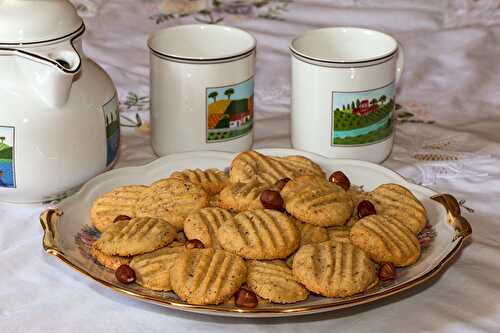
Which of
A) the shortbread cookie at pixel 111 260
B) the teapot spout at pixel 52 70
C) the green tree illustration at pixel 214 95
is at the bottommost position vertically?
the shortbread cookie at pixel 111 260

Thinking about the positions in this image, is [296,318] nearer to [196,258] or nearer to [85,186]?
[196,258]

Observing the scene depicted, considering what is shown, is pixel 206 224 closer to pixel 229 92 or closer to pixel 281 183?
pixel 281 183

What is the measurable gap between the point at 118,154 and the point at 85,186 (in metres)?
0.12

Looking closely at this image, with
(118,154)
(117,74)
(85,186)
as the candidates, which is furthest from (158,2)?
(85,186)

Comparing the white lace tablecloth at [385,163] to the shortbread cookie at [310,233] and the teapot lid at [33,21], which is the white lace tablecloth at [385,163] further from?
the teapot lid at [33,21]

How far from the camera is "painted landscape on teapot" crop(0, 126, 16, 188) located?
101cm

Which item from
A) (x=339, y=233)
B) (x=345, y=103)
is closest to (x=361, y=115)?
(x=345, y=103)

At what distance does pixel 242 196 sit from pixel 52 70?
0.24 meters

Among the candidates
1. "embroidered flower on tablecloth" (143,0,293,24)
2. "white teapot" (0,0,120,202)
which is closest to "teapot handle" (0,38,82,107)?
"white teapot" (0,0,120,202)

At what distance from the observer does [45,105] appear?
3.34ft

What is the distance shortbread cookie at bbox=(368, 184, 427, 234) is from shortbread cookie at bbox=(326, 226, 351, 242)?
0.17ft

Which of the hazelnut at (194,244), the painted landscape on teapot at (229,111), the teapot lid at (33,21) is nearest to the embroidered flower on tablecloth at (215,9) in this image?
the painted landscape on teapot at (229,111)

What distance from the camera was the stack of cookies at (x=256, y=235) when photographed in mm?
825

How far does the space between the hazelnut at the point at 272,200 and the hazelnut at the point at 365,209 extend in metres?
0.08
